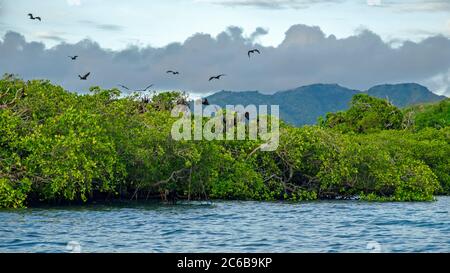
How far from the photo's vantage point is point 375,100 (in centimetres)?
6806

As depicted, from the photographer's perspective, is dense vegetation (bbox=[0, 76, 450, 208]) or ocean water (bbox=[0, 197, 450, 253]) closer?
ocean water (bbox=[0, 197, 450, 253])

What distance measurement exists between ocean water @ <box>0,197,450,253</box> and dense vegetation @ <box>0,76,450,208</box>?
1.35 m

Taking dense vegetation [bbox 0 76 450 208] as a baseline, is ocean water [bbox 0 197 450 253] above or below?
below

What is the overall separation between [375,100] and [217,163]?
119 feet

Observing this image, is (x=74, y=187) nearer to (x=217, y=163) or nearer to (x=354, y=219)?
(x=217, y=163)

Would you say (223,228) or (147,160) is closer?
(223,228)

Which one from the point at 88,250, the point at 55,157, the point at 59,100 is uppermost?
A: the point at 59,100

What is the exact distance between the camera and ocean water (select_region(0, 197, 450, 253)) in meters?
20.1

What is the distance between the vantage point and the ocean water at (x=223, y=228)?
791 inches

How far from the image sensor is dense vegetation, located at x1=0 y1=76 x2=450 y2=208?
28812mm

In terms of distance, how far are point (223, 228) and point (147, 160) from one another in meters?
8.34

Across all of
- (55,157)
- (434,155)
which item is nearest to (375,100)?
(434,155)

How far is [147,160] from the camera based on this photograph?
31625 millimetres

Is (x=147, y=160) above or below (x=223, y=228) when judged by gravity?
above
